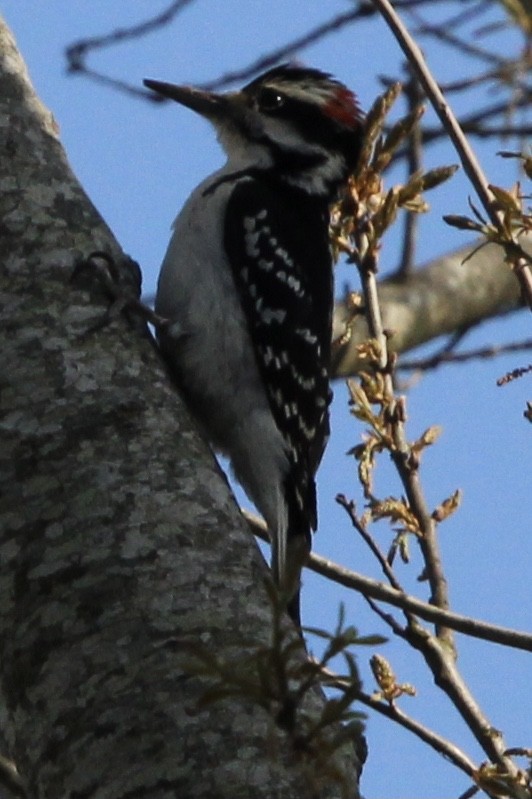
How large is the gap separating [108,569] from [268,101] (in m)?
2.76

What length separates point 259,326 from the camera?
3949 mm

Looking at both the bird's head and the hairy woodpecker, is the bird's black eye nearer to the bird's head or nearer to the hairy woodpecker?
the bird's head

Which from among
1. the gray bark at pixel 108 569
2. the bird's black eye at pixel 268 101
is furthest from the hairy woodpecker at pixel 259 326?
the gray bark at pixel 108 569

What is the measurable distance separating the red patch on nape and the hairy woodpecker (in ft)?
1.13

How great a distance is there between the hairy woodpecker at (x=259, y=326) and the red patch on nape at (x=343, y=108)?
346 millimetres

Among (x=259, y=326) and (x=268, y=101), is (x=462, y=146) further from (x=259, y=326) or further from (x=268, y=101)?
(x=268, y=101)

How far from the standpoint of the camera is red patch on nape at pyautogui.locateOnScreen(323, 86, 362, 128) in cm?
473

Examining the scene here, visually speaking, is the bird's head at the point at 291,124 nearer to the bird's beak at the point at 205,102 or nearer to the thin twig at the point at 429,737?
the bird's beak at the point at 205,102

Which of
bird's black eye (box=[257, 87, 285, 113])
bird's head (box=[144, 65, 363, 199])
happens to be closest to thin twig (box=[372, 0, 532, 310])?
bird's head (box=[144, 65, 363, 199])

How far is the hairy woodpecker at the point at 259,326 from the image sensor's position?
379 cm

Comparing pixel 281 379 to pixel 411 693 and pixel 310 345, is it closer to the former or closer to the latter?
pixel 310 345

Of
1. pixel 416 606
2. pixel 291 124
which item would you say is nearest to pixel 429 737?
pixel 416 606

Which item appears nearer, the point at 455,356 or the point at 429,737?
the point at 429,737

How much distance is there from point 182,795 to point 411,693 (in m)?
1.21
